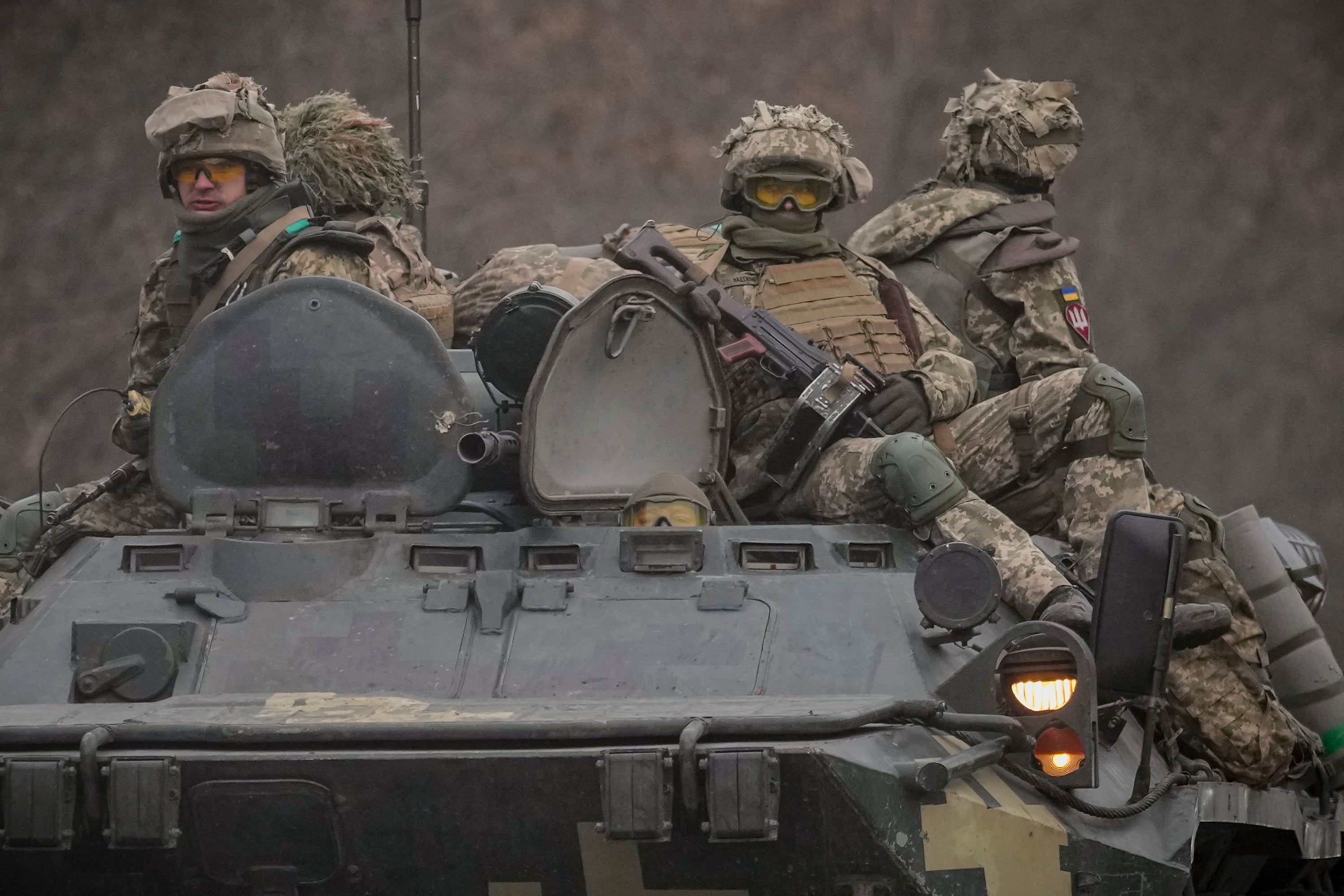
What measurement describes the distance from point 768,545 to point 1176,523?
50.1 inches

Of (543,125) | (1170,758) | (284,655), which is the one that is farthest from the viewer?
(543,125)

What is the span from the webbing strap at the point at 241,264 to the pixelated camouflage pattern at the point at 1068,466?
2338 mm

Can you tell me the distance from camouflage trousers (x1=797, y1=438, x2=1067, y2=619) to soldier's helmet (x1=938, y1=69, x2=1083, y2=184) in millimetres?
2380

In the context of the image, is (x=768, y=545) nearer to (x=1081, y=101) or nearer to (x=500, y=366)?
(x=500, y=366)

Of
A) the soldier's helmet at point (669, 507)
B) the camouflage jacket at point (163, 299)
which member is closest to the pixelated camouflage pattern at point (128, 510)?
the camouflage jacket at point (163, 299)

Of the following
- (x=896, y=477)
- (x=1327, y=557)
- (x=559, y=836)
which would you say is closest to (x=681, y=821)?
(x=559, y=836)

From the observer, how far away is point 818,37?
12.1 meters

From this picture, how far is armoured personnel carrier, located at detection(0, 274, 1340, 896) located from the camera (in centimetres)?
526

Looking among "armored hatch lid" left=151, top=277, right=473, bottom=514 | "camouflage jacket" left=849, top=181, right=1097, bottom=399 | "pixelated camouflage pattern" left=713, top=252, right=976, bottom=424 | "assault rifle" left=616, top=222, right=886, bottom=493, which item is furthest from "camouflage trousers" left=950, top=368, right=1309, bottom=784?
"armored hatch lid" left=151, top=277, right=473, bottom=514

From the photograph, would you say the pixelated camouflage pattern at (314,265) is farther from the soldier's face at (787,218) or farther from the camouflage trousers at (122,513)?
the soldier's face at (787,218)

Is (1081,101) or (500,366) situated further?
(1081,101)

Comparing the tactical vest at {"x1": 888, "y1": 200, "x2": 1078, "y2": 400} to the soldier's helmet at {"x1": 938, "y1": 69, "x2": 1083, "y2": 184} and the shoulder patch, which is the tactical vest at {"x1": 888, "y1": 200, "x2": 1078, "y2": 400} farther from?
the soldier's helmet at {"x1": 938, "y1": 69, "x2": 1083, "y2": 184}

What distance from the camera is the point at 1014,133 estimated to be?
9.28m

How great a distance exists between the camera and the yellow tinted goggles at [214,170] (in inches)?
310
